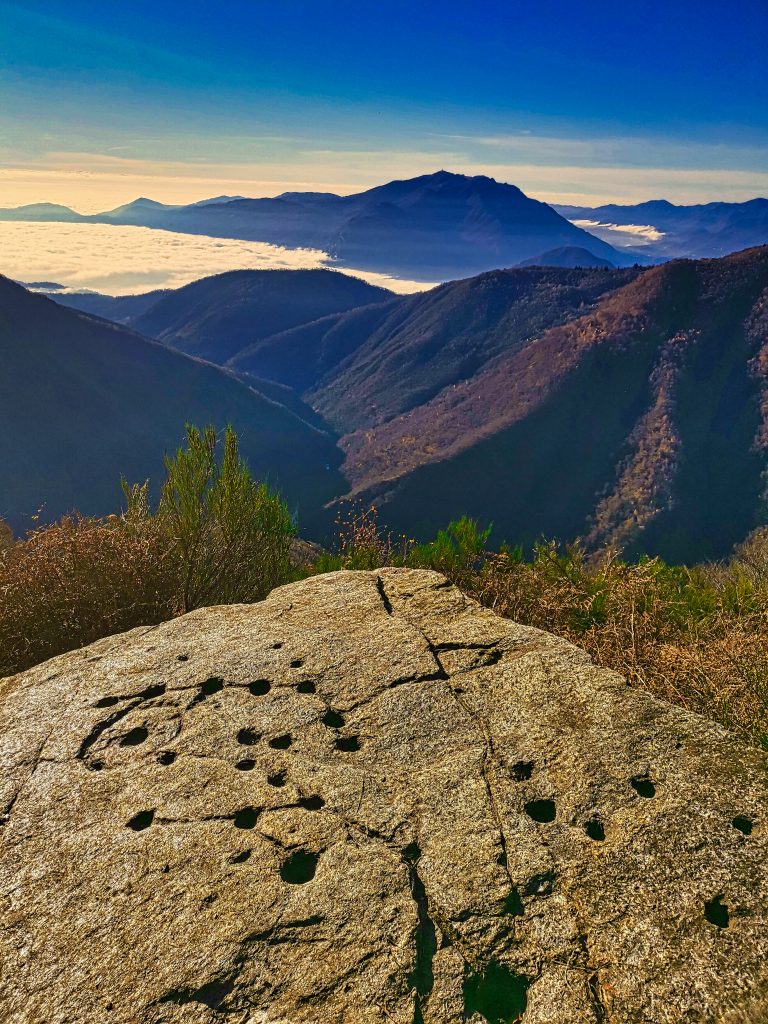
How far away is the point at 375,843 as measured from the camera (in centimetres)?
452

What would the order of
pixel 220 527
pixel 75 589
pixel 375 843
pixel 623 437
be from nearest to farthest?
pixel 375 843 < pixel 75 589 < pixel 220 527 < pixel 623 437

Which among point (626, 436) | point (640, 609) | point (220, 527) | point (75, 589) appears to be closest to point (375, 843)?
point (640, 609)

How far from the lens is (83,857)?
4.54 metres

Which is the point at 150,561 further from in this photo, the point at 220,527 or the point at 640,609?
the point at 640,609

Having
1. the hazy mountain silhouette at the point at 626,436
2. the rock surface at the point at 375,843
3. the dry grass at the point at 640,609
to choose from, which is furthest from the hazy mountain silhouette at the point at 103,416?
the rock surface at the point at 375,843

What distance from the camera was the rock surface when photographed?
374 cm

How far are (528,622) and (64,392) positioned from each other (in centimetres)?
13763

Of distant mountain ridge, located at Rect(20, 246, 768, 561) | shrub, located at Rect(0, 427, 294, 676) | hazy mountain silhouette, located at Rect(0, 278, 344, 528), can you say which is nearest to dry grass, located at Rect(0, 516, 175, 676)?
shrub, located at Rect(0, 427, 294, 676)

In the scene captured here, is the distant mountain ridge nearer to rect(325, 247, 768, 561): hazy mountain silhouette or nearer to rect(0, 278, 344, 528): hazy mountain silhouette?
rect(325, 247, 768, 561): hazy mountain silhouette

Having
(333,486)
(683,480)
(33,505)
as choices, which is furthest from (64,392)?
(683,480)

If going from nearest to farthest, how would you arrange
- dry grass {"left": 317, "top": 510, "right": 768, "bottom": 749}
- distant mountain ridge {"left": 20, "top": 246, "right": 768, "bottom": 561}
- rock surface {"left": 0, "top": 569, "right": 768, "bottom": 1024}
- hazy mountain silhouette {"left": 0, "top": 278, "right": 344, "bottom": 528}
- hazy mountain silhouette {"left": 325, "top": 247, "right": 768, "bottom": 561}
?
rock surface {"left": 0, "top": 569, "right": 768, "bottom": 1024} → dry grass {"left": 317, "top": 510, "right": 768, "bottom": 749} → distant mountain ridge {"left": 20, "top": 246, "right": 768, "bottom": 561} → hazy mountain silhouette {"left": 325, "top": 247, "right": 768, "bottom": 561} → hazy mountain silhouette {"left": 0, "top": 278, "right": 344, "bottom": 528}

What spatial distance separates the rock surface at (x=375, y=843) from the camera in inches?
147

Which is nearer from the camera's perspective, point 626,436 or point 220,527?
point 220,527

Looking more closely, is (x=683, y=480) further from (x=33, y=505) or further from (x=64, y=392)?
(x=64, y=392)
